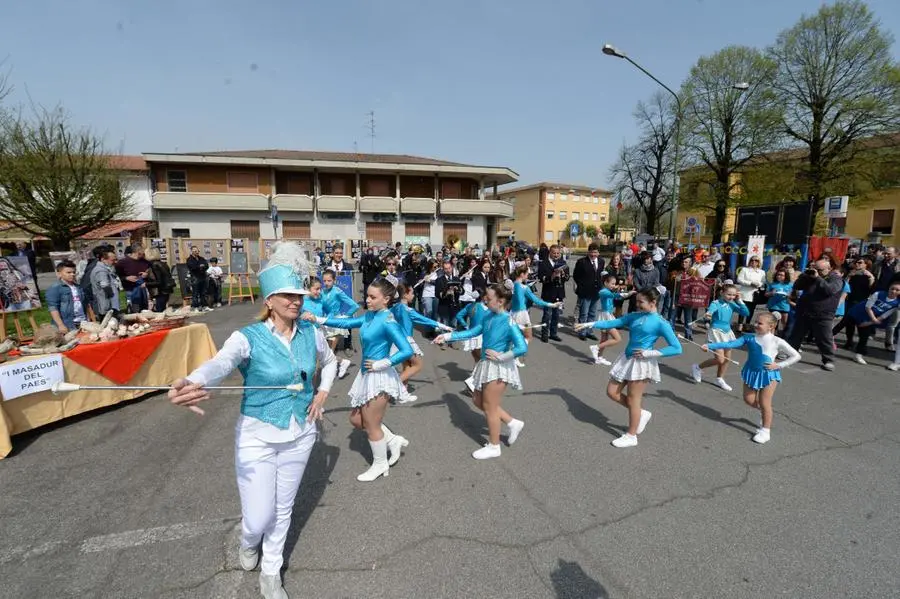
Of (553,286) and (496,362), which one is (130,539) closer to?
(496,362)

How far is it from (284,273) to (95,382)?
4.52 m

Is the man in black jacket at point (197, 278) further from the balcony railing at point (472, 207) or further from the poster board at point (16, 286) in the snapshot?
the balcony railing at point (472, 207)

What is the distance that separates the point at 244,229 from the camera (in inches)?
1204

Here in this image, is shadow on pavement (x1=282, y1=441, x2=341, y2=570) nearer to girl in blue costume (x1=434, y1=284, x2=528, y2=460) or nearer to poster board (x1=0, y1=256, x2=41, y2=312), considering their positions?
girl in blue costume (x1=434, y1=284, x2=528, y2=460)

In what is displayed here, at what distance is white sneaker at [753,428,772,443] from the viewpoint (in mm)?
4656

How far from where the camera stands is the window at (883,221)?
3350 cm

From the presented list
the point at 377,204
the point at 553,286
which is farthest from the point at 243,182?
the point at 553,286

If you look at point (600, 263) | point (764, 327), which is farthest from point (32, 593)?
point (600, 263)

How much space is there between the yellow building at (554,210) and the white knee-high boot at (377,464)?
191 feet

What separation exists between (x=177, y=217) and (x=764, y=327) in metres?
34.6

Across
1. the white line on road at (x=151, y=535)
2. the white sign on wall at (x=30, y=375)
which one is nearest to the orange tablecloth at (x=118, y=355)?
the white sign on wall at (x=30, y=375)

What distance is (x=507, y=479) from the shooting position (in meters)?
3.93

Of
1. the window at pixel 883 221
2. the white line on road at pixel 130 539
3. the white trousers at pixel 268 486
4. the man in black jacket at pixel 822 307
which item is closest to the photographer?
the white trousers at pixel 268 486

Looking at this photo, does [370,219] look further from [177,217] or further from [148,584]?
[148,584]
